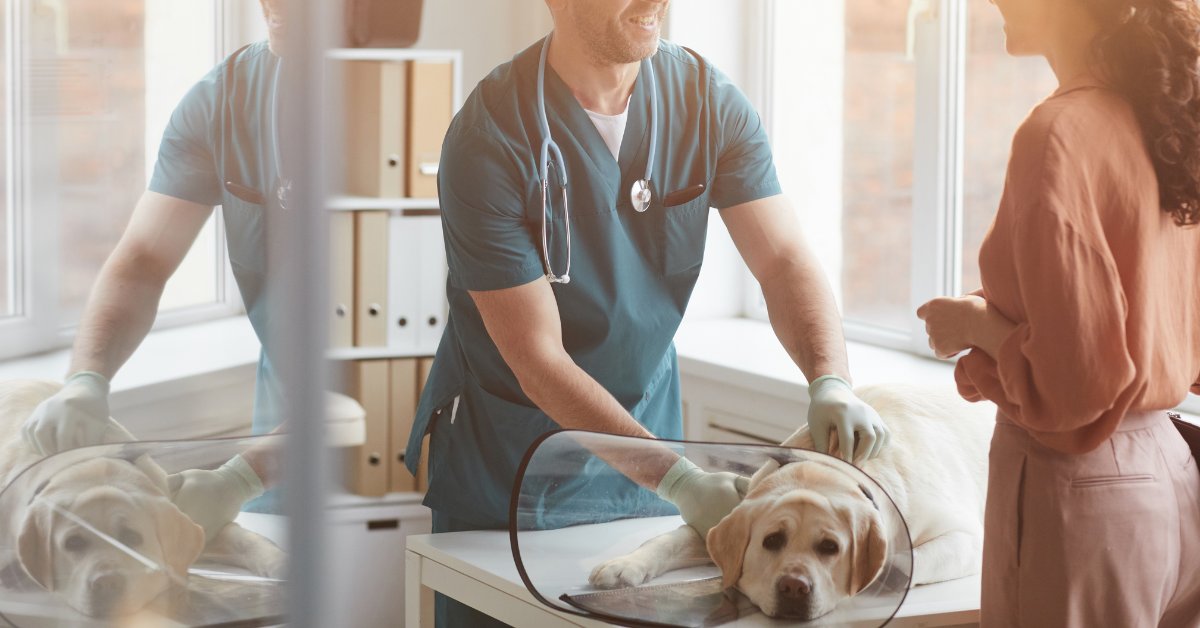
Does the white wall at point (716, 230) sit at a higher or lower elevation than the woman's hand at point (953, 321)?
higher

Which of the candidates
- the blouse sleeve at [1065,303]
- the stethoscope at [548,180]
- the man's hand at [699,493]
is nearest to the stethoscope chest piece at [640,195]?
the stethoscope at [548,180]

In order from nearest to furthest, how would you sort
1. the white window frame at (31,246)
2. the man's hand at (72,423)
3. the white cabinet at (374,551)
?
1. the white window frame at (31,246)
2. the man's hand at (72,423)
3. the white cabinet at (374,551)

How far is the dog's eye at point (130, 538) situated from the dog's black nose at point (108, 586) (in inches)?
1.2

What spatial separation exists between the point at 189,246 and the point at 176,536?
0.28 metres

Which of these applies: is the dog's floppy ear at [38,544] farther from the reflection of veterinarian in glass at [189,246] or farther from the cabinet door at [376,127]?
the cabinet door at [376,127]

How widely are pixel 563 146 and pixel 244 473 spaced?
0.47m

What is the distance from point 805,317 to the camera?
1.39 metres

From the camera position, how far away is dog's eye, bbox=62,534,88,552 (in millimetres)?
1118

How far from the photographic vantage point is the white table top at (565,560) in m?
1.27

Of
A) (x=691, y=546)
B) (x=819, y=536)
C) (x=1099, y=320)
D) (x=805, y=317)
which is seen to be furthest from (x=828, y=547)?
(x=1099, y=320)

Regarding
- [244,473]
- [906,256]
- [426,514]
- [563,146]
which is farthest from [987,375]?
[244,473]

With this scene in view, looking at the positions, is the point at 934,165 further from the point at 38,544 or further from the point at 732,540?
the point at 38,544

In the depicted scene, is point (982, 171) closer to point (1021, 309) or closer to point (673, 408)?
point (1021, 309)

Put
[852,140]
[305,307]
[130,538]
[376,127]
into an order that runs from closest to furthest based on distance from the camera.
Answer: [305,307], [130,538], [376,127], [852,140]
